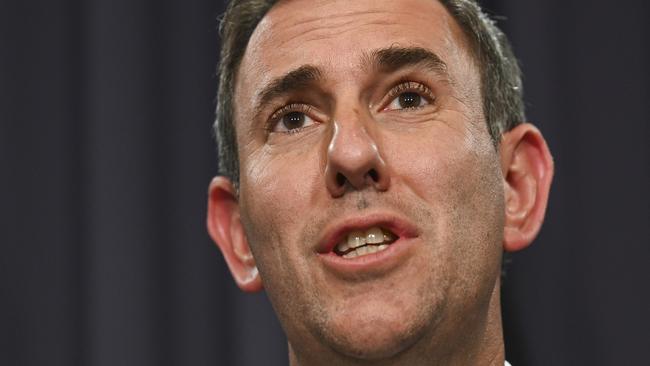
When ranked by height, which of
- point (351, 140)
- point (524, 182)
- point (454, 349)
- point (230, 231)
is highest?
point (351, 140)

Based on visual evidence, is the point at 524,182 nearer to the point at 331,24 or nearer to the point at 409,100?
the point at 409,100

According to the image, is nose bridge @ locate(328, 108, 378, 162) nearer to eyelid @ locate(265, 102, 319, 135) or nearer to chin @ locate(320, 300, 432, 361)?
eyelid @ locate(265, 102, 319, 135)

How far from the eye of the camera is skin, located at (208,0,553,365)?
3.76ft

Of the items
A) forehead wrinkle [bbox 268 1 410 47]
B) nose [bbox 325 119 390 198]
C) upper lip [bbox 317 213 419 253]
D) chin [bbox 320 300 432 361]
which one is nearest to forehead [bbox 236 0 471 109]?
forehead wrinkle [bbox 268 1 410 47]

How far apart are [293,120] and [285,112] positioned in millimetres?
20

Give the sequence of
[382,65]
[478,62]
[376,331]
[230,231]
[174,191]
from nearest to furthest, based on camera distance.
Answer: [376,331], [382,65], [478,62], [230,231], [174,191]

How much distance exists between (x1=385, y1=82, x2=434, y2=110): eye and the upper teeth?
8.4 inches

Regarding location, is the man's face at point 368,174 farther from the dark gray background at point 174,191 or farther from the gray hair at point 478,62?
the dark gray background at point 174,191

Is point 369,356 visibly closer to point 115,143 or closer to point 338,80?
point 338,80

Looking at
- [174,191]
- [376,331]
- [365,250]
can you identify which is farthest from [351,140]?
[174,191]

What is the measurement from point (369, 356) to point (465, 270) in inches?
7.1

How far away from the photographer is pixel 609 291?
1.61 m

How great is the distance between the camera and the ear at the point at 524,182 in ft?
4.49

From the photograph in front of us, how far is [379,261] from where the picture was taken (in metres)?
1.13
